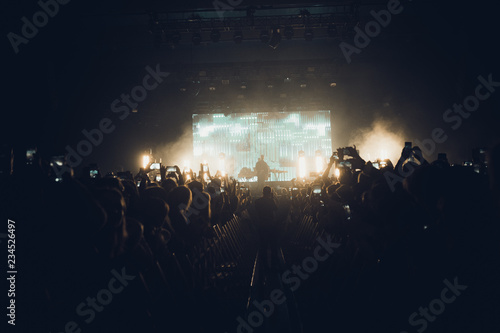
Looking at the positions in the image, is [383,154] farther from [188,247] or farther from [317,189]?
[188,247]

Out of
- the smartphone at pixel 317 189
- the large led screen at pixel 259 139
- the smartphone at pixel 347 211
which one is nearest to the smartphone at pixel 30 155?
the smartphone at pixel 347 211

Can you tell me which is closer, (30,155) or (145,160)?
(30,155)

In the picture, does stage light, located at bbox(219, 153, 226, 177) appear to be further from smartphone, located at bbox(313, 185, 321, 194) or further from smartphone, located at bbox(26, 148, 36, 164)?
smartphone, located at bbox(26, 148, 36, 164)

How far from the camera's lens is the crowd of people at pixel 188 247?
7.54 feet

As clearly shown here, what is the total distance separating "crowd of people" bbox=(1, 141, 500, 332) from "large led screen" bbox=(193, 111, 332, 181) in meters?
17.8

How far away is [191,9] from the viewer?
40.7 feet

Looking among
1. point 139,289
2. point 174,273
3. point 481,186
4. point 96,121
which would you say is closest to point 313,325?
point 174,273

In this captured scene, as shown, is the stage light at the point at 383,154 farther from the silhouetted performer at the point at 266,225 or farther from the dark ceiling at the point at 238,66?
the silhouetted performer at the point at 266,225

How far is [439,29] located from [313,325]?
1514 cm

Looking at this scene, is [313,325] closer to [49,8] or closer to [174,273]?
[174,273]

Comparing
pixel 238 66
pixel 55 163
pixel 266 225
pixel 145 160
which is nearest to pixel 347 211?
pixel 55 163

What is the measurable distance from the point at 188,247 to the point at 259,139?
1880cm

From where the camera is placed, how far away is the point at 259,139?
75.3 feet

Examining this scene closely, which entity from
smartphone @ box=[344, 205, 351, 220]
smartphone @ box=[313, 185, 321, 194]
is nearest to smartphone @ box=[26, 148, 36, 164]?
smartphone @ box=[344, 205, 351, 220]
